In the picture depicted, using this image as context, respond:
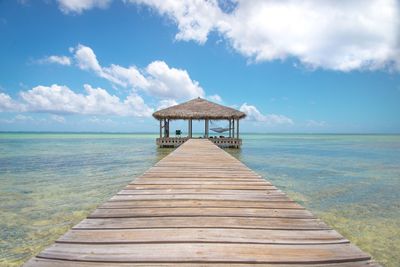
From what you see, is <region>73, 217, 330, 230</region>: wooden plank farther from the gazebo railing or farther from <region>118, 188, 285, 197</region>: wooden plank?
the gazebo railing

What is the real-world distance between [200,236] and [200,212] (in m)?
0.59

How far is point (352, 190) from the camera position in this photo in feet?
25.0

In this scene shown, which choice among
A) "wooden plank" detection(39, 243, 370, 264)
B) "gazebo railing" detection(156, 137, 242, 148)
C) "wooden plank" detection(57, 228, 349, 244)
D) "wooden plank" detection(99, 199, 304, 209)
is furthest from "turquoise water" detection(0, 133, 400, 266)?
"gazebo railing" detection(156, 137, 242, 148)

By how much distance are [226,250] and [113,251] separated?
670 millimetres

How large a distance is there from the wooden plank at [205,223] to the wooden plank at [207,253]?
1.13 feet

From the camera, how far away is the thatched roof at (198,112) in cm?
1994

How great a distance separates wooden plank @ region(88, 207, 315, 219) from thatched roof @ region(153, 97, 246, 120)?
17.4 metres

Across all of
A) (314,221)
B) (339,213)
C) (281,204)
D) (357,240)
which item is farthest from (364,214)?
(314,221)

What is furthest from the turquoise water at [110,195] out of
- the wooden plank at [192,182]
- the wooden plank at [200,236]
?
the wooden plank at [200,236]

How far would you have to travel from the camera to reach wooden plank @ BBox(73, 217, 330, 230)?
6.56ft

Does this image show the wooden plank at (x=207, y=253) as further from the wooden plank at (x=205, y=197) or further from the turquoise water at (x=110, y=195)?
the turquoise water at (x=110, y=195)

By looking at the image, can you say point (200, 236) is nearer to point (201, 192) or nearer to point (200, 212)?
point (200, 212)

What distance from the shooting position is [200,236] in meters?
1.78

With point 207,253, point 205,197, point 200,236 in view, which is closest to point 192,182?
point 205,197
